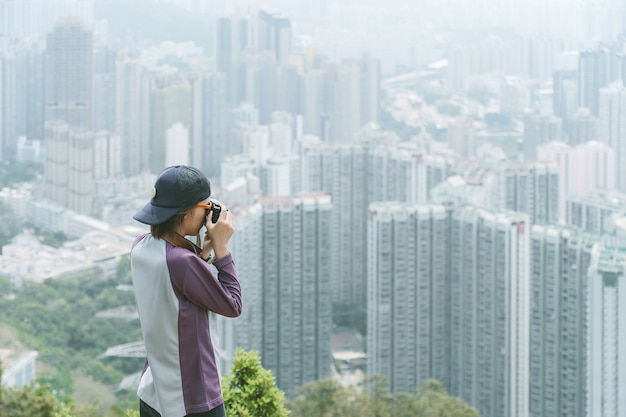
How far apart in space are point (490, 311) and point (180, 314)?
154 inches

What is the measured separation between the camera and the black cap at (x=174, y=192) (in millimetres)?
549

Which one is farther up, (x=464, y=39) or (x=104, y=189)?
(x=464, y=39)

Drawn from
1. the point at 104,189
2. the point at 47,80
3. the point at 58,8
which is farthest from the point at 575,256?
the point at 58,8

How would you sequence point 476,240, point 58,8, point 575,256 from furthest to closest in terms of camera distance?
point 58,8 → point 476,240 → point 575,256

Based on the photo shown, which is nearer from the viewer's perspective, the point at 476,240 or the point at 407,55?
the point at 476,240

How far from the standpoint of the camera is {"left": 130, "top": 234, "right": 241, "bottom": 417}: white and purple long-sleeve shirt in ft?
1.79

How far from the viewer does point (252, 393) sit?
0.85m

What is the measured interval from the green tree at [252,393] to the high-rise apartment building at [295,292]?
3648 millimetres

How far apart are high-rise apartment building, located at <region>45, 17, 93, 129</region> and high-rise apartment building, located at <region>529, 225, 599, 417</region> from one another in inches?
186

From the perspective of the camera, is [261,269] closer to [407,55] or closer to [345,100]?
[345,100]

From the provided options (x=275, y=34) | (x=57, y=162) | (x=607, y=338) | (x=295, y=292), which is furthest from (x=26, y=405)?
(x=275, y=34)

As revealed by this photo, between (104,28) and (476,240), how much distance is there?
5123 millimetres

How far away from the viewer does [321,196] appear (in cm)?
494

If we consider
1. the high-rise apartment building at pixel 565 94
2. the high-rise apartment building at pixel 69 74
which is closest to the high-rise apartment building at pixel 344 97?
the high-rise apartment building at pixel 565 94
